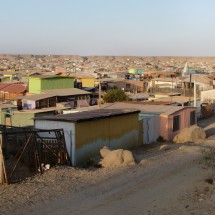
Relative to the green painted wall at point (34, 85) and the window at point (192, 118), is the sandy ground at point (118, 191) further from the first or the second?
the green painted wall at point (34, 85)

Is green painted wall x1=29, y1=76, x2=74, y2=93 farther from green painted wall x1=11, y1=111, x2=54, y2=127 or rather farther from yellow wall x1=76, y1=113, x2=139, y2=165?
yellow wall x1=76, y1=113, x2=139, y2=165

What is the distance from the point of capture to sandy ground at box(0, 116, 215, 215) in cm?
1113

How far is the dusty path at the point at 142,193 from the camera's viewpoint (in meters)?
11.1

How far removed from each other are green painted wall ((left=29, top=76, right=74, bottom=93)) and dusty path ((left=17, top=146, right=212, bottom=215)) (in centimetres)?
2748

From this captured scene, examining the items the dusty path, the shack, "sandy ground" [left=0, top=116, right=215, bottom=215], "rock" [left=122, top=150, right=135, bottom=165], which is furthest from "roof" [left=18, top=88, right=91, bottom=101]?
the dusty path

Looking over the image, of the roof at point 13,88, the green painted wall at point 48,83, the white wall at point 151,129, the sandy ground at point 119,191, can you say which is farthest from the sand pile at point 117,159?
the roof at point 13,88

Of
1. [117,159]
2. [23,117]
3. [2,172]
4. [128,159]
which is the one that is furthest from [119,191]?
[23,117]

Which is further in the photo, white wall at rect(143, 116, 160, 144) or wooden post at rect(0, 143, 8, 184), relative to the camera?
white wall at rect(143, 116, 160, 144)

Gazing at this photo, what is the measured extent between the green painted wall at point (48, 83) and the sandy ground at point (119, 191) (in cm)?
2731

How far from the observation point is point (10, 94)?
44.5 meters

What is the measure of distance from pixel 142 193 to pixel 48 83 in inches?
1246

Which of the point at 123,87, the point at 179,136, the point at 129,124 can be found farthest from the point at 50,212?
the point at 123,87

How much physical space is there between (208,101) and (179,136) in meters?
22.0

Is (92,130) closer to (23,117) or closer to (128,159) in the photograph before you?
(128,159)
